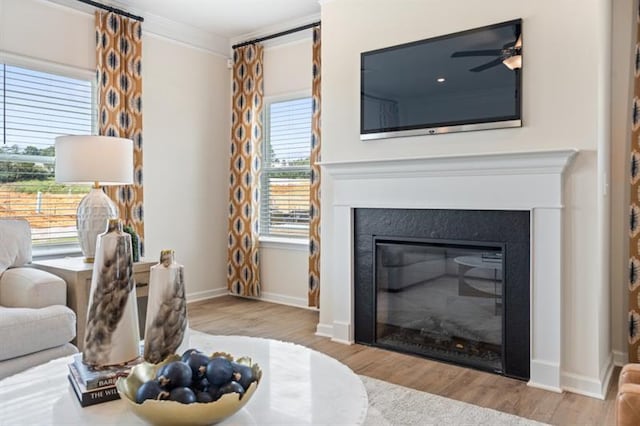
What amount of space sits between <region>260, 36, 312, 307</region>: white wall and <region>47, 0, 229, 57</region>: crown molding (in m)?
0.54

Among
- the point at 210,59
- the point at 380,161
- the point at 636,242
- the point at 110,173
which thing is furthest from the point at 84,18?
the point at 636,242

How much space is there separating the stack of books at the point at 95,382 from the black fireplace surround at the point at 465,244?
2.10 meters

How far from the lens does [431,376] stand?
2.71 metres

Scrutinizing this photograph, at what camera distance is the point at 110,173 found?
295 centimetres

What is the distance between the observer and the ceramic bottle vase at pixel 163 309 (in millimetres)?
1352

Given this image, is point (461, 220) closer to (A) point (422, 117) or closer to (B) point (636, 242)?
(A) point (422, 117)

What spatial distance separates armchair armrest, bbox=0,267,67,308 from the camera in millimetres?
2463

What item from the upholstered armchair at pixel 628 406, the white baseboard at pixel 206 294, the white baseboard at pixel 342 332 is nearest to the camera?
the upholstered armchair at pixel 628 406

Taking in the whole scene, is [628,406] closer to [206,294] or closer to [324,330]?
[324,330]

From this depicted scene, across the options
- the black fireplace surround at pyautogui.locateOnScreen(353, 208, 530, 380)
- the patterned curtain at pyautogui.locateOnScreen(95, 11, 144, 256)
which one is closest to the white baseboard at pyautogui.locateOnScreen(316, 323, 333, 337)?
the black fireplace surround at pyautogui.locateOnScreen(353, 208, 530, 380)

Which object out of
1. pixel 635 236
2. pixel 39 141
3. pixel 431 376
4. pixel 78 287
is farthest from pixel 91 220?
pixel 635 236

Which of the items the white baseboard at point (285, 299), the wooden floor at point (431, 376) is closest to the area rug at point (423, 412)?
the wooden floor at point (431, 376)

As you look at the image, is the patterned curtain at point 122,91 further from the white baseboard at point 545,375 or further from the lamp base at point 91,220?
the white baseboard at point 545,375

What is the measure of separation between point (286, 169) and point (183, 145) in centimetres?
102
